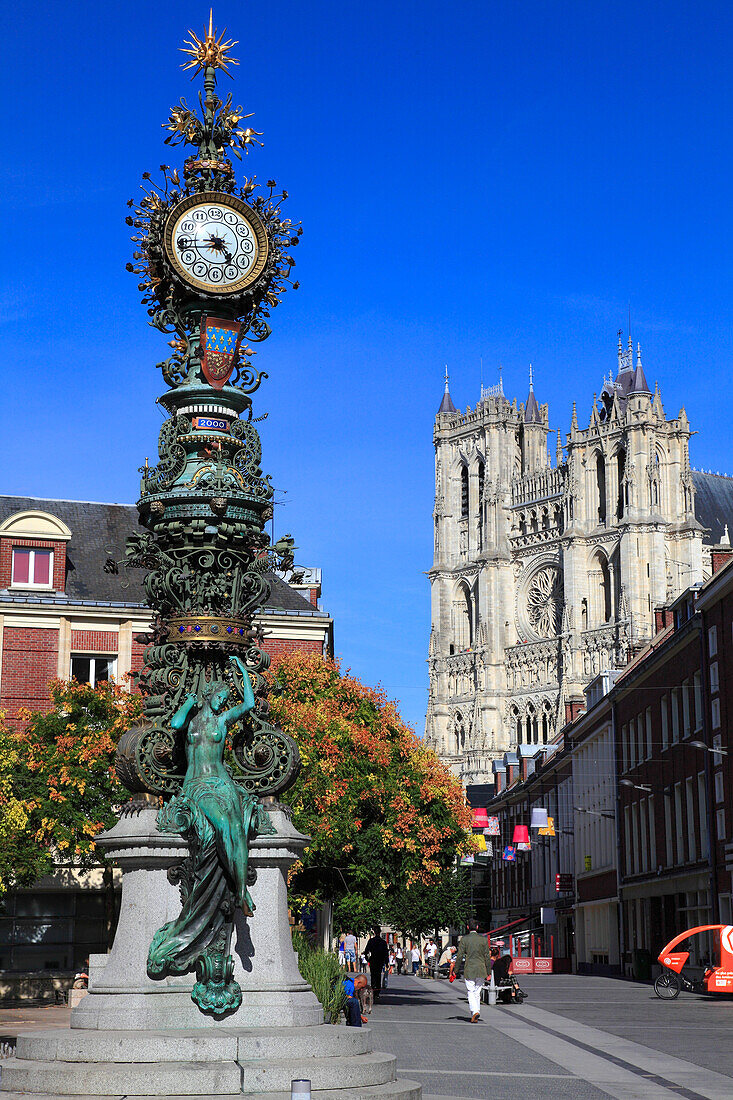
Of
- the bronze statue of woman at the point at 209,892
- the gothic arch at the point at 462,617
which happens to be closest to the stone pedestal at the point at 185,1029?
the bronze statue of woman at the point at 209,892

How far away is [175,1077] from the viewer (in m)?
9.70

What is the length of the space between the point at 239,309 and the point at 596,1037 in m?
14.7

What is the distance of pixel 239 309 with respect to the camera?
44.9 ft

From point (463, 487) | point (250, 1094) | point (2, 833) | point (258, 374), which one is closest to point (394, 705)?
point (2, 833)

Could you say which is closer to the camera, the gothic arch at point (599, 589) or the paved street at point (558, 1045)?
the paved street at point (558, 1045)

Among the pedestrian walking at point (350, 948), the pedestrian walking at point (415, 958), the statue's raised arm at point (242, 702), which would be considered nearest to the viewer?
the statue's raised arm at point (242, 702)

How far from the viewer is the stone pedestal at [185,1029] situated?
9.73 meters

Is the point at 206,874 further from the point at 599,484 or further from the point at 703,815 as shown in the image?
the point at 599,484

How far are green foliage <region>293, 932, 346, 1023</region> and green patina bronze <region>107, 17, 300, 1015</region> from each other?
2.43 metres

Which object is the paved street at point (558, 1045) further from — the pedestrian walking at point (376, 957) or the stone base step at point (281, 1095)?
the stone base step at point (281, 1095)

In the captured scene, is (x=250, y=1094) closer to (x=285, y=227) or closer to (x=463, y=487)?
(x=285, y=227)

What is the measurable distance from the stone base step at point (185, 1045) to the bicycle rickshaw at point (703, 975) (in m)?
24.8

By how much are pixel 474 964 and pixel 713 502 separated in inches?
4857

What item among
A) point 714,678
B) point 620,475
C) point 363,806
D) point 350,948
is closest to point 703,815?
point 714,678
